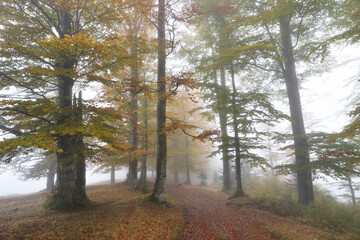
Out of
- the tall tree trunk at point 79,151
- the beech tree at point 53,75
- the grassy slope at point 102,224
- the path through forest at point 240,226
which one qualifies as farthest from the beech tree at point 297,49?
the tall tree trunk at point 79,151

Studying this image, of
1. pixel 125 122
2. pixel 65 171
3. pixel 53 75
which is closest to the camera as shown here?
pixel 53 75

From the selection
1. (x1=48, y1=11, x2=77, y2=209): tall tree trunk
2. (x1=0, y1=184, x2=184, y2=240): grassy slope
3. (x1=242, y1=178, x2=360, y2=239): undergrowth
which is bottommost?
(x1=242, y1=178, x2=360, y2=239): undergrowth

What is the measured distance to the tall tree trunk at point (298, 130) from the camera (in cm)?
769

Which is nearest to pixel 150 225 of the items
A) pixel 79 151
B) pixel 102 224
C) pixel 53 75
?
pixel 102 224

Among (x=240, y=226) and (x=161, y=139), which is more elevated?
(x=161, y=139)

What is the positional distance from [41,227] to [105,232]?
2013 millimetres

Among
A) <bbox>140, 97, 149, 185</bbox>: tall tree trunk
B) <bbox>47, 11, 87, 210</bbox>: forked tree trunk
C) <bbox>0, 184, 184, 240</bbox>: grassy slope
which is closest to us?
<bbox>0, 184, 184, 240</bbox>: grassy slope

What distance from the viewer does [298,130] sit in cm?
880

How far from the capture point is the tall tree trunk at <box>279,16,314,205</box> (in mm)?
7692

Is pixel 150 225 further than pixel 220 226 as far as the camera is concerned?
No

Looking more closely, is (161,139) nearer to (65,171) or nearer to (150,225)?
(150,225)

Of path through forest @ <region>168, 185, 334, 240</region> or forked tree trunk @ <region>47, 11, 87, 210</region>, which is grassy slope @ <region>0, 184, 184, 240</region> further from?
path through forest @ <region>168, 185, 334, 240</region>

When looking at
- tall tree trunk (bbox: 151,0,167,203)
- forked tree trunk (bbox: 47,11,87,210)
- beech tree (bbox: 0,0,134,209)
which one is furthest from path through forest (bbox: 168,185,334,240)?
forked tree trunk (bbox: 47,11,87,210)

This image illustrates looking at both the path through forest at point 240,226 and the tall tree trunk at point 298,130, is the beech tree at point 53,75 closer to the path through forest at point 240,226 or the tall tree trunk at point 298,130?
the path through forest at point 240,226
